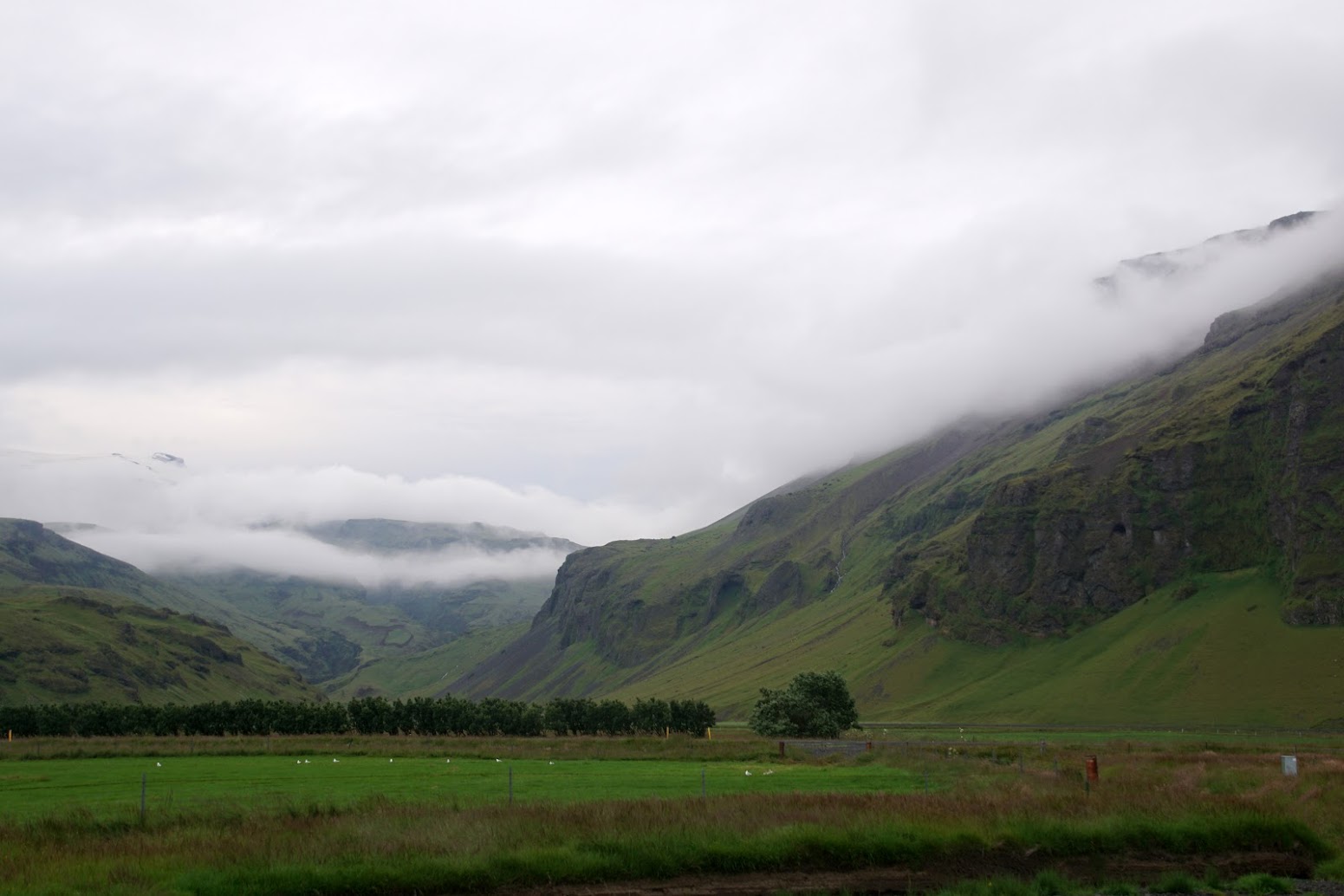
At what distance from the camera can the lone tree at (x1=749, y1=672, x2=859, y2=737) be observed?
4291 inches

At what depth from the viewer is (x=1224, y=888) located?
2855cm

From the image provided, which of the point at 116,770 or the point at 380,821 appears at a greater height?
the point at 380,821

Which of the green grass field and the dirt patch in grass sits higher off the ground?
the dirt patch in grass

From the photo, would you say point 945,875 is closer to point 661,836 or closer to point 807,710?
point 661,836

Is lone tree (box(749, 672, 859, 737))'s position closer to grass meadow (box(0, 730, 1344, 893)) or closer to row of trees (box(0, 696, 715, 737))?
row of trees (box(0, 696, 715, 737))

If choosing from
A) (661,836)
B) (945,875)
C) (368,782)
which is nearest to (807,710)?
(368,782)

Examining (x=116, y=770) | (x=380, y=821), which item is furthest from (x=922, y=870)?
(x=116, y=770)

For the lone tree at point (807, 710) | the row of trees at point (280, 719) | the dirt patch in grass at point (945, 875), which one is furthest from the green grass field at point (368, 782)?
the row of trees at point (280, 719)

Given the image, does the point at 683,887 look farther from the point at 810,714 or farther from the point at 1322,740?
the point at 1322,740

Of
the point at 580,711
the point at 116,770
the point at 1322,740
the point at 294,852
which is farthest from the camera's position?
the point at 580,711

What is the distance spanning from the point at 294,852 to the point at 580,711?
111078mm

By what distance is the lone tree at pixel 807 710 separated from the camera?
10900 cm

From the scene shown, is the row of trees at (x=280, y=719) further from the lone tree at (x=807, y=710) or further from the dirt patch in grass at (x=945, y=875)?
the dirt patch in grass at (x=945, y=875)

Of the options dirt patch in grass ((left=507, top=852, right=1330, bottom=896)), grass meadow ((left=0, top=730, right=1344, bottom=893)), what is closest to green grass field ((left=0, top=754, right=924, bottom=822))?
grass meadow ((left=0, top=730, right=1344, bottom=893))
